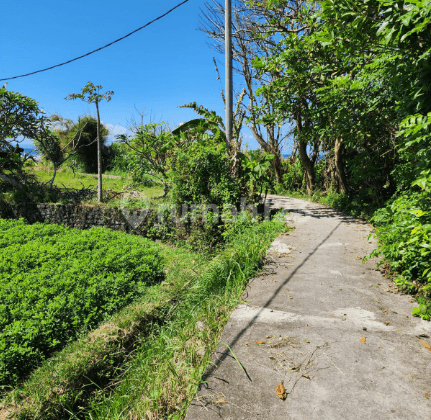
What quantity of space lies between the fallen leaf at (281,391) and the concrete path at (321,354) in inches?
1.0

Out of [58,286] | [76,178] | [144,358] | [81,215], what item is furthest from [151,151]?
[76,178]

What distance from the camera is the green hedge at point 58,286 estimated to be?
3576 mm

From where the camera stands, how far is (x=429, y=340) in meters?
2.62

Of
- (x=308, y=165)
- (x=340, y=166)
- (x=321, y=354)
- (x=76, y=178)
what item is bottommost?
(x=321, y=354)

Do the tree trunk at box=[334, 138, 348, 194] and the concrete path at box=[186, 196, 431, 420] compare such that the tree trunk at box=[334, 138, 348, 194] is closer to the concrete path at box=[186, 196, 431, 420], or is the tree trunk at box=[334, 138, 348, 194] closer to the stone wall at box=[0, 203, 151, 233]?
the concrete path at box=[186, 196, 431, 420]

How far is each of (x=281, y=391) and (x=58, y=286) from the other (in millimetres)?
3913

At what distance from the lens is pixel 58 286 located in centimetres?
458

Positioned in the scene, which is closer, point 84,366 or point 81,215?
point 84,366

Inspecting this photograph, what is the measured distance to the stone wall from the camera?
923 centimetres

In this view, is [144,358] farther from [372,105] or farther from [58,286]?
[372,105]

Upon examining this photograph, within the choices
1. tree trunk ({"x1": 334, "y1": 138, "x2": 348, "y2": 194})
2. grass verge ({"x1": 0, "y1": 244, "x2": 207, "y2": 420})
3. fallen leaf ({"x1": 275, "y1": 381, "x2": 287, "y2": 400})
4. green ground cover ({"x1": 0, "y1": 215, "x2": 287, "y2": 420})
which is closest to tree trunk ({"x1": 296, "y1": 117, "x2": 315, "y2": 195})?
tree trunk ({"x1": 334, "y1": 138, "x2": 348, "y2": 194})

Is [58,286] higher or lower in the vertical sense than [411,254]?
lower

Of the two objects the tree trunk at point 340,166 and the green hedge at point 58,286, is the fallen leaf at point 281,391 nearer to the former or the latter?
the green hedge at point 58,286

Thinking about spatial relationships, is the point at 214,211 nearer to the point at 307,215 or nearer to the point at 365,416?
the point at 307,215
